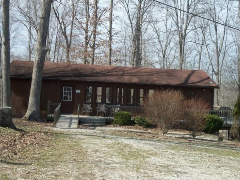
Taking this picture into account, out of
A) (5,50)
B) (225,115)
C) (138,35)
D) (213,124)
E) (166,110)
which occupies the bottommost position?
(213,124)

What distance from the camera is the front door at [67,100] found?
23.9 metres

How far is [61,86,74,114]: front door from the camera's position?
2386 centimetres

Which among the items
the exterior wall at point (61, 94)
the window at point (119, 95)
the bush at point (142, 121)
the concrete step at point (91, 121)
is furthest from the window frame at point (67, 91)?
the bush at point (142, 121)

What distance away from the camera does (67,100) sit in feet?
78.6

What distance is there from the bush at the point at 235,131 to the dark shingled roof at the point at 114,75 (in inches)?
190

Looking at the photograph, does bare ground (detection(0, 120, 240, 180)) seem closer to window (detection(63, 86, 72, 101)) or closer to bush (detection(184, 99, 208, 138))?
bush (detection(184, 99, 208, 138))

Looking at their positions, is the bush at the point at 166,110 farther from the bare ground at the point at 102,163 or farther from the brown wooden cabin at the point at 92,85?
the brown wooden cabin at the point at 92,85

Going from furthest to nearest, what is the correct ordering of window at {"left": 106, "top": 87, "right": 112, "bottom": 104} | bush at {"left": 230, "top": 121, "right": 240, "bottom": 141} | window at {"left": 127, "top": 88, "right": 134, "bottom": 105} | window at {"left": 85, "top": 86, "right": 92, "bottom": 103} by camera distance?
window at {"left": 127, "top": 88, "right": 134, "bottom": 105}
window at {"left": 106, "top": 87, "right": 112, "bottom": 104}
window at {"left": 85, "top": 86, "right": 92, "bottom": 103}
bush at {"left": 230, "top": 121, "right": 240, "bottom": 141}

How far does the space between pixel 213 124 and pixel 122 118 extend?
6.35 meters

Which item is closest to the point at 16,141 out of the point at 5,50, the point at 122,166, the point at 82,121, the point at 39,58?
the point at 122,166

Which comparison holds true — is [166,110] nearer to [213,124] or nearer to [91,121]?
[213,124]

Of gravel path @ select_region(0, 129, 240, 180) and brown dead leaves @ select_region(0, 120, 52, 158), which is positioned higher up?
brown dead leaves @ select_region(0, 120, 52, 158)

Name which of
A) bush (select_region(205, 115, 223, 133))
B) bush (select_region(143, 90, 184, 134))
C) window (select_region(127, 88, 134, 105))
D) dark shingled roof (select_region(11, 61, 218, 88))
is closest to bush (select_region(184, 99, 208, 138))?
bush (select_region(143, 90, 184, 134))

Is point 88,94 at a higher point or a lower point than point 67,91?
lower
